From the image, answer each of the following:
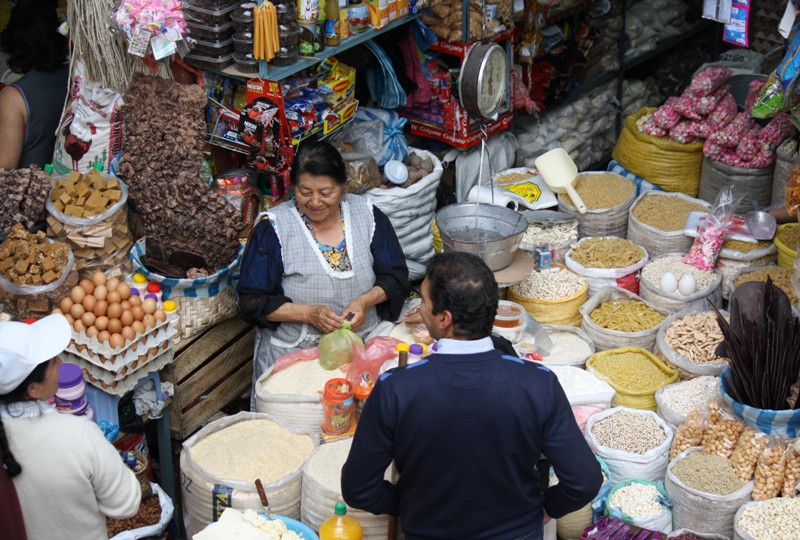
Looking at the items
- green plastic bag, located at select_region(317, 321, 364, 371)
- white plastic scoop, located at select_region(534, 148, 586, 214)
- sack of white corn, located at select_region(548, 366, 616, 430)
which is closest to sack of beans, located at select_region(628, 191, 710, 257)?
white plastic scoop, located at select_region(534, 148, 586, 214)

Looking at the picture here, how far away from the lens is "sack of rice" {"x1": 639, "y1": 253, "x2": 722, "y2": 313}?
425cm

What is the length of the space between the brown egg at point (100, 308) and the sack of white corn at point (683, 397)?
2.08 metres

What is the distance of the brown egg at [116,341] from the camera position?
10.6ft

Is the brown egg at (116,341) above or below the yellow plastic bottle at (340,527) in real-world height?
above

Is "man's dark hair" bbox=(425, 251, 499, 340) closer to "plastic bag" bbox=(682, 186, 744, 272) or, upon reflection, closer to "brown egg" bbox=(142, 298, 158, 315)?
"brown egg" bbox=(142, 298, 158, 315)

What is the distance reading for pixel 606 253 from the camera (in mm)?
4598

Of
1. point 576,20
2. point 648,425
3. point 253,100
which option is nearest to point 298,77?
point 253,100

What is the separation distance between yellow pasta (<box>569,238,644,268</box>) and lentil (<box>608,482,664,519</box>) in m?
1.40

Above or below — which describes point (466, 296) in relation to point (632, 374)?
above

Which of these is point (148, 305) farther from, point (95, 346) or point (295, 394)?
point (295, 394)

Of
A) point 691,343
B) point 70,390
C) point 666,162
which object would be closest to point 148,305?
point 70,390

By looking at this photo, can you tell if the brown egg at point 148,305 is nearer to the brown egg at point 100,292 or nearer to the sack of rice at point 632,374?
the brown egg at point 100,292

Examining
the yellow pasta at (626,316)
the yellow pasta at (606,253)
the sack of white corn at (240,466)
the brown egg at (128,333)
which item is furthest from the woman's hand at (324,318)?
the yellow pasta at (606,253)

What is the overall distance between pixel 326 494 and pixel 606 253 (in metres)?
2.20
